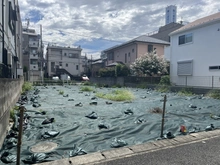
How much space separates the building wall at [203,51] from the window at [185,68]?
249 mm

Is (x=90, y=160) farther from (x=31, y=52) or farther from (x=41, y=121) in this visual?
(x=31, y=52)

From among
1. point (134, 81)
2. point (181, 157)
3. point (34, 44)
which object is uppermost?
point (34, 44)

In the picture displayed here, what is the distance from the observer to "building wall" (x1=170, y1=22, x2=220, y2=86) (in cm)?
1138

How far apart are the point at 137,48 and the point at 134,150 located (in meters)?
19.3

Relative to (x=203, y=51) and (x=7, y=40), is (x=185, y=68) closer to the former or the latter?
(x=203, y=51)

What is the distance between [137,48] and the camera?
20.8 meters

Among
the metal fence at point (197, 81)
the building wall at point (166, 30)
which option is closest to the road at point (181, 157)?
the metal fence at point (197, 81)

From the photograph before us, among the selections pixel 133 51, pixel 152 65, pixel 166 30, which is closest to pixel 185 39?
pixel 152 65

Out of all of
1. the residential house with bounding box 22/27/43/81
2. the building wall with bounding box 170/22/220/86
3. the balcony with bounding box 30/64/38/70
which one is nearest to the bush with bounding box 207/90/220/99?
the building wall with bounding box 170/22/220/86

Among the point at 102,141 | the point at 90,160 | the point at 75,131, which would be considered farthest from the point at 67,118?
the point at 90,160

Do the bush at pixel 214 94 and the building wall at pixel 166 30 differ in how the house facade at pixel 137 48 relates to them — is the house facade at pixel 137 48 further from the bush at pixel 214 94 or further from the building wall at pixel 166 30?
the bush at pixel 214 94

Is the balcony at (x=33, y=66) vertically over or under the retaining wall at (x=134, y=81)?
over

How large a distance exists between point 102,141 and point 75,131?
729 mm

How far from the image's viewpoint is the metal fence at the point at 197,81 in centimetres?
1086
